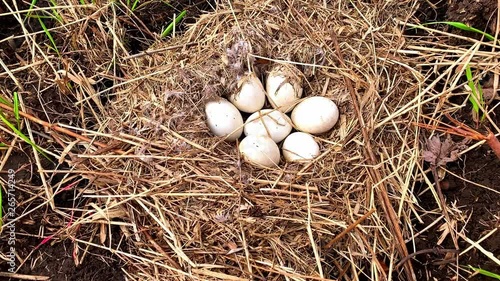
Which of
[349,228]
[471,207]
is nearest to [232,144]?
[349,228]

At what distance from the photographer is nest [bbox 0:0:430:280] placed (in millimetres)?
1723

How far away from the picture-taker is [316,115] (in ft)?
6.27

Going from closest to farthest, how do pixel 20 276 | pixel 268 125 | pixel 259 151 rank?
1. pixel 20 276
2. pixel 259 151
3. pixel 268 125

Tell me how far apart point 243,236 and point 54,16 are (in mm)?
1099

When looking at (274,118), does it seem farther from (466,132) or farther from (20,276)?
(20,276)

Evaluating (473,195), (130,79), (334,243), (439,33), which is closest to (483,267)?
(473,195)

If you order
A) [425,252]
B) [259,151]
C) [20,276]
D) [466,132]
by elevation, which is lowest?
[20,276]

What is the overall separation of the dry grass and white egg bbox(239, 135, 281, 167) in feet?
0.12

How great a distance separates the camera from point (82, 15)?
6.85 ft

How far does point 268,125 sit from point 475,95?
0.71 m

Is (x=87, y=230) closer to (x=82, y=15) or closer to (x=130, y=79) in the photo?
(x=130, y=79)

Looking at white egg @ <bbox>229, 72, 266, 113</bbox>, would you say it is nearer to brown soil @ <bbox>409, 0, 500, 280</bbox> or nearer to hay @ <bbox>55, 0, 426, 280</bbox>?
hay @ <bbox>55, 0, 426, 280</bbox>

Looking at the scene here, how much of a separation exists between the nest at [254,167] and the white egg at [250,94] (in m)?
0.04

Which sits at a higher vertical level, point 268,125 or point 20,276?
point 268,125
